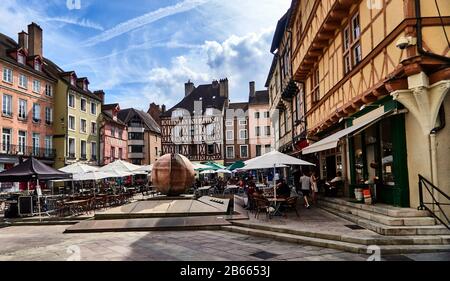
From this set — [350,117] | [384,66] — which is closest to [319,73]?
[350,117]

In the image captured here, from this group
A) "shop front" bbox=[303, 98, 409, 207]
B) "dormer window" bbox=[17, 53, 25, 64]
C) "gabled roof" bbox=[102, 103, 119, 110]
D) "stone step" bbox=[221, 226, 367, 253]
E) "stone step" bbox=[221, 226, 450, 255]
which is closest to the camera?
"stone step" bbox=[221, 226, 450, 255]

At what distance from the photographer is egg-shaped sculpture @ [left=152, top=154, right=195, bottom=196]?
15039 millimetres

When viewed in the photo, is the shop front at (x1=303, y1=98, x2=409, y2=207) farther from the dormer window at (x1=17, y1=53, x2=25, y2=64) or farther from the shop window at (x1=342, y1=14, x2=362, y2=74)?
the dormer window at (x1=17, y1=53, x2=25, y2=64)

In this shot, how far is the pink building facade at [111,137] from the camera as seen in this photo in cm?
4484

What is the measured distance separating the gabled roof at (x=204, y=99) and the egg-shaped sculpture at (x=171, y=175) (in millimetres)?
39088

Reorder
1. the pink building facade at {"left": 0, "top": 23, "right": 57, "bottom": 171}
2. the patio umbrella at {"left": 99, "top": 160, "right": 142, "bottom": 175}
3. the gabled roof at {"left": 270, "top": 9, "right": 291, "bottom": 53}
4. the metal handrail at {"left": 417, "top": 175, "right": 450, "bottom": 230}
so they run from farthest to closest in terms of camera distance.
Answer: the pink building facade at {"left": 0, "top": 23, "right": 57, "bottom": 171} → the gabled roof at {"left": 270, "top": 9, "right": 291, "bottom": 53} → the patio umbrella at {"left": 99, "top": 160, "right": 142, "bottom": 175} → the metal handrail at {"left": 417, "top": 175, "right": 450, "bottom": 230}

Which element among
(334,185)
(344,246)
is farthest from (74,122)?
(344,246)

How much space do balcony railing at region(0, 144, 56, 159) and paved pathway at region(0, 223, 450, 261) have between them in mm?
20530

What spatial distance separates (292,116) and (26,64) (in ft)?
88.6

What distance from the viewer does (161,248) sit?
807cm

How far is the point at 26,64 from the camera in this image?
111ft

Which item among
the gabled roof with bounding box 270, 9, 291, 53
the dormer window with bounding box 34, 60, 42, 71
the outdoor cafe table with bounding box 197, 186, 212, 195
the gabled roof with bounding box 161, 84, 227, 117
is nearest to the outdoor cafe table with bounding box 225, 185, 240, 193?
the outdoor cafe table with bounding box 197, 186, 212, 195

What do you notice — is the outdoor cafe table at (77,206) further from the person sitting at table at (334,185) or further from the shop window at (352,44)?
the shop window at (352,44)
